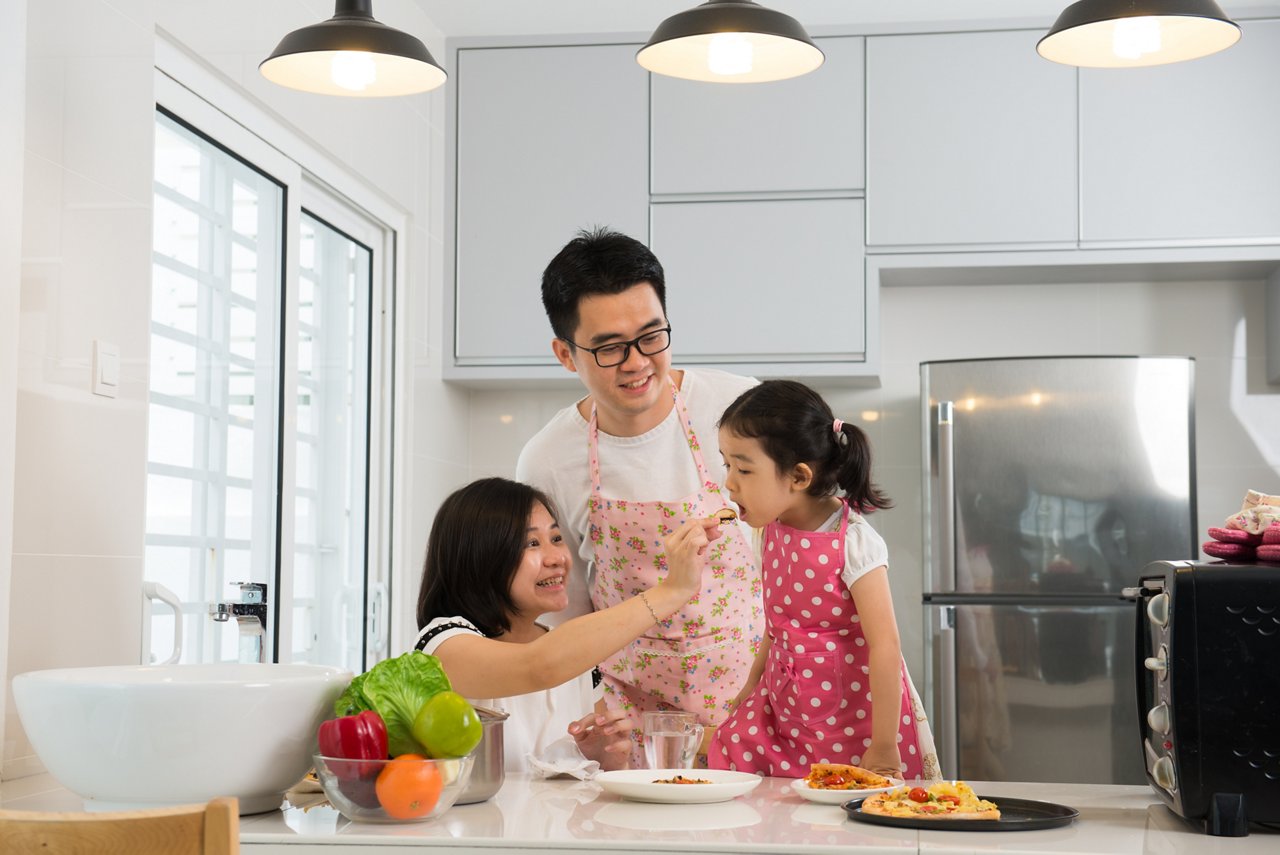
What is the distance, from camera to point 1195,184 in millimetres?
3424

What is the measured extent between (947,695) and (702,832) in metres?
2.14

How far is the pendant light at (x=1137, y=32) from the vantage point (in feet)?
5.65

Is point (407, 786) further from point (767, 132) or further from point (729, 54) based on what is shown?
point (767, 132)

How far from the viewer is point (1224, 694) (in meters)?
1.30

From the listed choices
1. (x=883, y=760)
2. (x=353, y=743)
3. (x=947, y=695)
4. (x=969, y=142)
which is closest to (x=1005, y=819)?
(x=883, y=760)

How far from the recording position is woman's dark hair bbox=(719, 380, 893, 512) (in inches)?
80.1

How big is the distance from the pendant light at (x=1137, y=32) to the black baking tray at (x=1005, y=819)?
3.27 ft

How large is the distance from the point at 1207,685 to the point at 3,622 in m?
1.43

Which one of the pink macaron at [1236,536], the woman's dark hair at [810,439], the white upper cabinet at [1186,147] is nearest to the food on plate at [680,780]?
the pink macaron at [1236,536]

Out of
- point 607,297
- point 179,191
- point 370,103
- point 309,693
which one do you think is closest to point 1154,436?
point 607,297

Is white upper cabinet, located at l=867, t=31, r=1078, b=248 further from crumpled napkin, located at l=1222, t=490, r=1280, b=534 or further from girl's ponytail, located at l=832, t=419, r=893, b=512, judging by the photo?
crumpled napkin, located at l=1222, t=490, r=1280, b=534

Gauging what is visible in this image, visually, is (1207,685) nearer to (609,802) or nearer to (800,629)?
(609,802)

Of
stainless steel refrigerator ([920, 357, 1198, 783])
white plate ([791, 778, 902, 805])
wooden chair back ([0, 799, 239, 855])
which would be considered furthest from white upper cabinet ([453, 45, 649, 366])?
wooden chair back ([0, 799, 239, 855])

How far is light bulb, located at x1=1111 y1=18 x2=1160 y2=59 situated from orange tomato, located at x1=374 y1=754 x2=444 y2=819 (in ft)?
4.35
